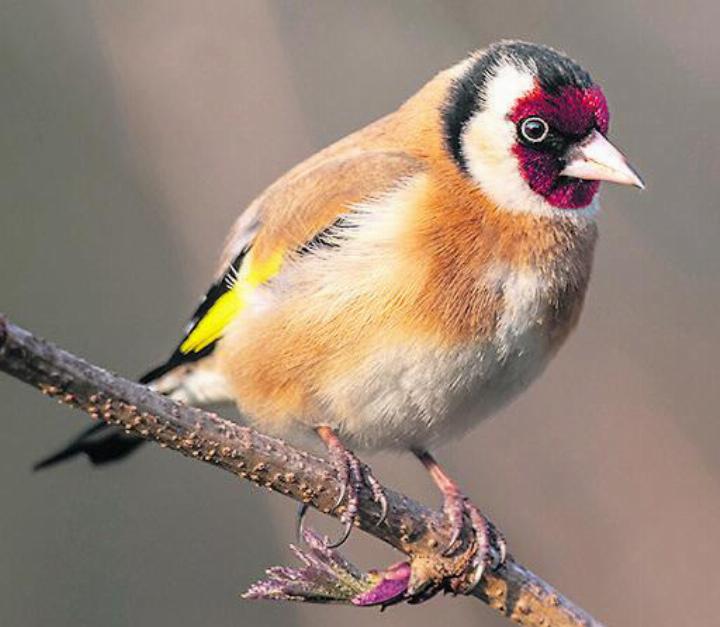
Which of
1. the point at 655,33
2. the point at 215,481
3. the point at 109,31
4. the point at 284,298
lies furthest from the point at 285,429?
the point at 215,481

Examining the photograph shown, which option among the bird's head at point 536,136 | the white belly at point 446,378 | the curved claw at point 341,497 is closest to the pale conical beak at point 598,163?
the bird's head at point 536,136

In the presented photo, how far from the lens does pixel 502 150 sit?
12.5ft

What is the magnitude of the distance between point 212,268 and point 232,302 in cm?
59

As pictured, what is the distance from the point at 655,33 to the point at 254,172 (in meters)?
1.46

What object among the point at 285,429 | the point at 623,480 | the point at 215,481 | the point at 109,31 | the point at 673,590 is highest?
the point at 109,31

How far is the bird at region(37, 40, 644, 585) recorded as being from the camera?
3518 millimetres

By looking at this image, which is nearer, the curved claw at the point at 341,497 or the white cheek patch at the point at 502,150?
the curved claw at the point at 341,497

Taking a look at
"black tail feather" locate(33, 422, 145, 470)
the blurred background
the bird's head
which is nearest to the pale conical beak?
the bird's head

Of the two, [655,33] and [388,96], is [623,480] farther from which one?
[388,96]

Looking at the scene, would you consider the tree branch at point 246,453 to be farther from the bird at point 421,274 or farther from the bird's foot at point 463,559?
the bird at point 421,274

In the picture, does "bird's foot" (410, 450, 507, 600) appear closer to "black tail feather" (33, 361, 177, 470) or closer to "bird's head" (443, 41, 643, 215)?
"bird's head" (443, 41, 643, 215)

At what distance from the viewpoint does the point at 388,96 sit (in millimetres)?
6258

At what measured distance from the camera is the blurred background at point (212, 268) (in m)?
4.44

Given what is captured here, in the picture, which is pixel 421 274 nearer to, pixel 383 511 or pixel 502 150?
pixel 502 150
